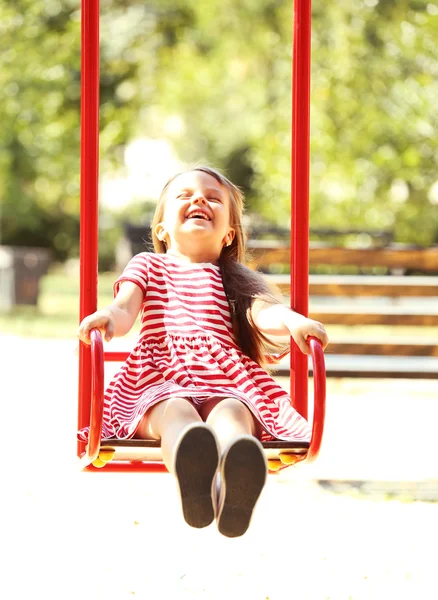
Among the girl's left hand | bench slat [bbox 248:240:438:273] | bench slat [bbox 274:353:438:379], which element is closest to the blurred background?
bench slat [bbox 248:240:438:273]

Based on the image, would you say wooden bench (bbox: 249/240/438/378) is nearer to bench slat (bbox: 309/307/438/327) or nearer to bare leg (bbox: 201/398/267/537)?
bench slat (bbox: 309/307/438/327)

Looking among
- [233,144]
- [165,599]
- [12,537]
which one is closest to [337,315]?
[12,537]

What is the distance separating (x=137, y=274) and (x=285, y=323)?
46 cm

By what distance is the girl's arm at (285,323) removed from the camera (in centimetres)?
244

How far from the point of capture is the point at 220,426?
7.68 ft

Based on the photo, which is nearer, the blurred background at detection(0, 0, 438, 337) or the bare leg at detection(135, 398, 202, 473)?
the bare leg at detection(135, 398, 202, 473)

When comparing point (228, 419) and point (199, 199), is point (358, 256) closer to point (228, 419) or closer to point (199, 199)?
point (199, 199)

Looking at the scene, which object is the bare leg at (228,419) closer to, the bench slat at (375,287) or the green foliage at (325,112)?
the bench slat at (375,287)

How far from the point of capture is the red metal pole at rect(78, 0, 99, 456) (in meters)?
2.62

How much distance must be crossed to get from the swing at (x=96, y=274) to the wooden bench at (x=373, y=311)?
4085mm

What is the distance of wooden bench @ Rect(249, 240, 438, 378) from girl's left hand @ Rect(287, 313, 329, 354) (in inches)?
170

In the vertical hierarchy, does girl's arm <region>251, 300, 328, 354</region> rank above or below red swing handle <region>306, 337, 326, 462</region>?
above

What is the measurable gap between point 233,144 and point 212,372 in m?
20.2

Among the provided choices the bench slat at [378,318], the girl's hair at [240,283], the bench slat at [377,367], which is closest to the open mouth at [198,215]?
the girl's hair at [240,283]
